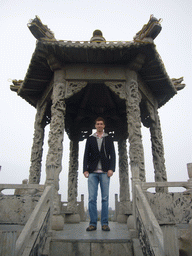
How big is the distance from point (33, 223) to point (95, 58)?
5.15 meters

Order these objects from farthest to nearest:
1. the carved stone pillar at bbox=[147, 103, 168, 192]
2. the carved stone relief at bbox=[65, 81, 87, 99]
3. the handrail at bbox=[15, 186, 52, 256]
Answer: the carved stone pillar at bbox=[147, 103, 168, 192] → the carved stone relief at bbox=[65, 81, 87, 99] → the handrail at bbox=[15, 186, 52, 256]

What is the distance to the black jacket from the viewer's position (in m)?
4.73

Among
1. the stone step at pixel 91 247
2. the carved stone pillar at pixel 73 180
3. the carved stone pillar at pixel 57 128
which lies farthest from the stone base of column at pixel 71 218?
the stone step at pixel 91 247

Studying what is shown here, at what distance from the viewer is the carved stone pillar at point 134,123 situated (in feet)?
19.8

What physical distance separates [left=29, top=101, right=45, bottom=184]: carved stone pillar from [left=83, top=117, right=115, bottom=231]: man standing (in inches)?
142

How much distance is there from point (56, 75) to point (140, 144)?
352cm

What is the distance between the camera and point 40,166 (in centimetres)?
796

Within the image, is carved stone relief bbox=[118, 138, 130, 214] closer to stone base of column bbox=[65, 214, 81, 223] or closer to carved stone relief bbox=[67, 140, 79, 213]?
stone base of column bbox=[65, 214, 81, 223]

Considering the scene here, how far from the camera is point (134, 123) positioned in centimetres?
645

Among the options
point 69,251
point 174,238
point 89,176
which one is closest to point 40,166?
point 89,176

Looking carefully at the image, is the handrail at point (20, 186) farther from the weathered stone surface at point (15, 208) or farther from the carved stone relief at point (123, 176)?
the carved stone relief at point (123, 176)

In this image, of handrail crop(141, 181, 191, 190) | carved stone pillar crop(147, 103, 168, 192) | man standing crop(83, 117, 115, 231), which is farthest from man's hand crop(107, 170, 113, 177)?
carved stone pillar crop(147, 103, 168, 192)

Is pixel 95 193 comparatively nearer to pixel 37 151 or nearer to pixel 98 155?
pixel 98 155

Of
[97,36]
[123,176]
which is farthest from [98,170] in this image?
[97,36]
